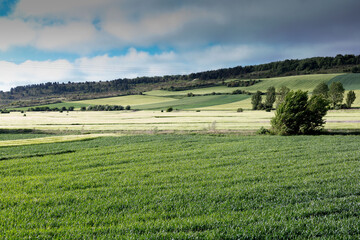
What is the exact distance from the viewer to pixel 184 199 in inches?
350

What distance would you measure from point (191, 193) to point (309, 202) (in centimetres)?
437

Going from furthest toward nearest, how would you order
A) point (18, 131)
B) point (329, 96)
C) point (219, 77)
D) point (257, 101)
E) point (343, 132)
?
point (219, 77) → point (257, 101) → point (329, 96) → point (18, 131) → point (343, 132)

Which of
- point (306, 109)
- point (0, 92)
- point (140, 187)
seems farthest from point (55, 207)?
point (0, 92)

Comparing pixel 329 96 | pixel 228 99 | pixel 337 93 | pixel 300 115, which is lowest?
pixel 300 115

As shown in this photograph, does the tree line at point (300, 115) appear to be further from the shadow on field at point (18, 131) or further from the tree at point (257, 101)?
the tree at point (257, 101)

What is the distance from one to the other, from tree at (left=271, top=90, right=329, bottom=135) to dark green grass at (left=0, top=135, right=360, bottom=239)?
18.3 m

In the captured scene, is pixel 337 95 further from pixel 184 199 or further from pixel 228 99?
pixel 184 199

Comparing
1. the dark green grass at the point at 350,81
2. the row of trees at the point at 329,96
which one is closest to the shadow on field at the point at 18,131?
the row of trees at the point at 329,96

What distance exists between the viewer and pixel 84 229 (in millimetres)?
6699

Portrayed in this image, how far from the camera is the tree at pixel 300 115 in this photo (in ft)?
108

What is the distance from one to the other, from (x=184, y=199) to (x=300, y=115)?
29338 mm

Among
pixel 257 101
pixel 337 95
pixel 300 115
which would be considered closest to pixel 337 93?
pixel 337 95

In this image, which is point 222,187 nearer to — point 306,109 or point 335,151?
point 335,151

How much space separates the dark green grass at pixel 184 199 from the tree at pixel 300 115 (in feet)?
60.1
